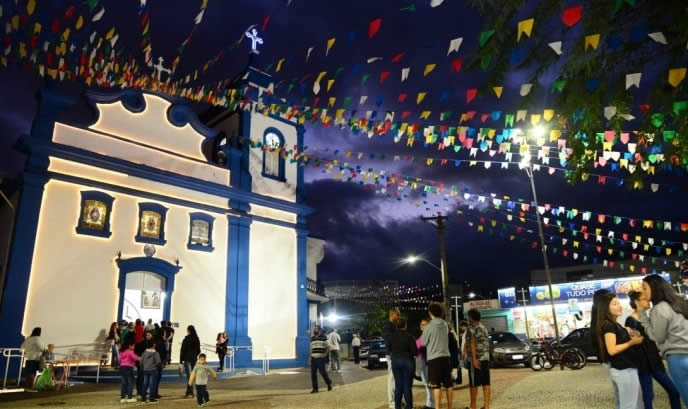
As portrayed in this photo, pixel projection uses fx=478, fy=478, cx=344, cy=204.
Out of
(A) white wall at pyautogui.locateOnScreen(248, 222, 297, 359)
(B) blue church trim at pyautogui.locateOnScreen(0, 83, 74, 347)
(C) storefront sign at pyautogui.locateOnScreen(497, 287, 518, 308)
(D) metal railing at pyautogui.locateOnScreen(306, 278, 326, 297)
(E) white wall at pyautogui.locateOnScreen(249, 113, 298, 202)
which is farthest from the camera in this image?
(C) storefront sign at pyautogui.locateOnScreen(497, 287, 518, 308)

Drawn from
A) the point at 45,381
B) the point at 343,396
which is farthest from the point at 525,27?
the point at 45,381

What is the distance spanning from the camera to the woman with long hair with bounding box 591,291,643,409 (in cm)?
424

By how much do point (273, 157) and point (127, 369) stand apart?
14572 millimetres

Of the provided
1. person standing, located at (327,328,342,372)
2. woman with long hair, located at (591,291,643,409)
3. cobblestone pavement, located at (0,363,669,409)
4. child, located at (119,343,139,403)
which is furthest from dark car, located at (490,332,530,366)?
woman with long hair, located at (591,291,643,409)

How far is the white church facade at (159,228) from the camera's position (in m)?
15.2

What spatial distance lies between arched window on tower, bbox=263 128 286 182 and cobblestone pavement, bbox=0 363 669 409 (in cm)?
1148

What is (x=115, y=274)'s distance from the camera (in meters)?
16.5

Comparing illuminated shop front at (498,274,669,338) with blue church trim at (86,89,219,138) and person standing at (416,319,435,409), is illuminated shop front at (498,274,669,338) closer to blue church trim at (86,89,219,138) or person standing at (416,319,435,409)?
person standing at (416,319,435,409)

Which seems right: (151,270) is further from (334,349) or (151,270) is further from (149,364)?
(149,364)

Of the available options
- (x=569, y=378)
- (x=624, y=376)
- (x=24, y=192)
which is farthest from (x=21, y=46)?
(x=569, y=378)

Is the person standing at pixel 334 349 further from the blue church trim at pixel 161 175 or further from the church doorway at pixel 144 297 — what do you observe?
the blue church trim at pixel 161 175

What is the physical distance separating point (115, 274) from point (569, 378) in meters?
14.6

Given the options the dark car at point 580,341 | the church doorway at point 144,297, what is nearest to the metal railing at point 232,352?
the church doorway at point 144,297

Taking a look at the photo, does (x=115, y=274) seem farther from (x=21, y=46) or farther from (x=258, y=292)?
(x=21, y=46)
